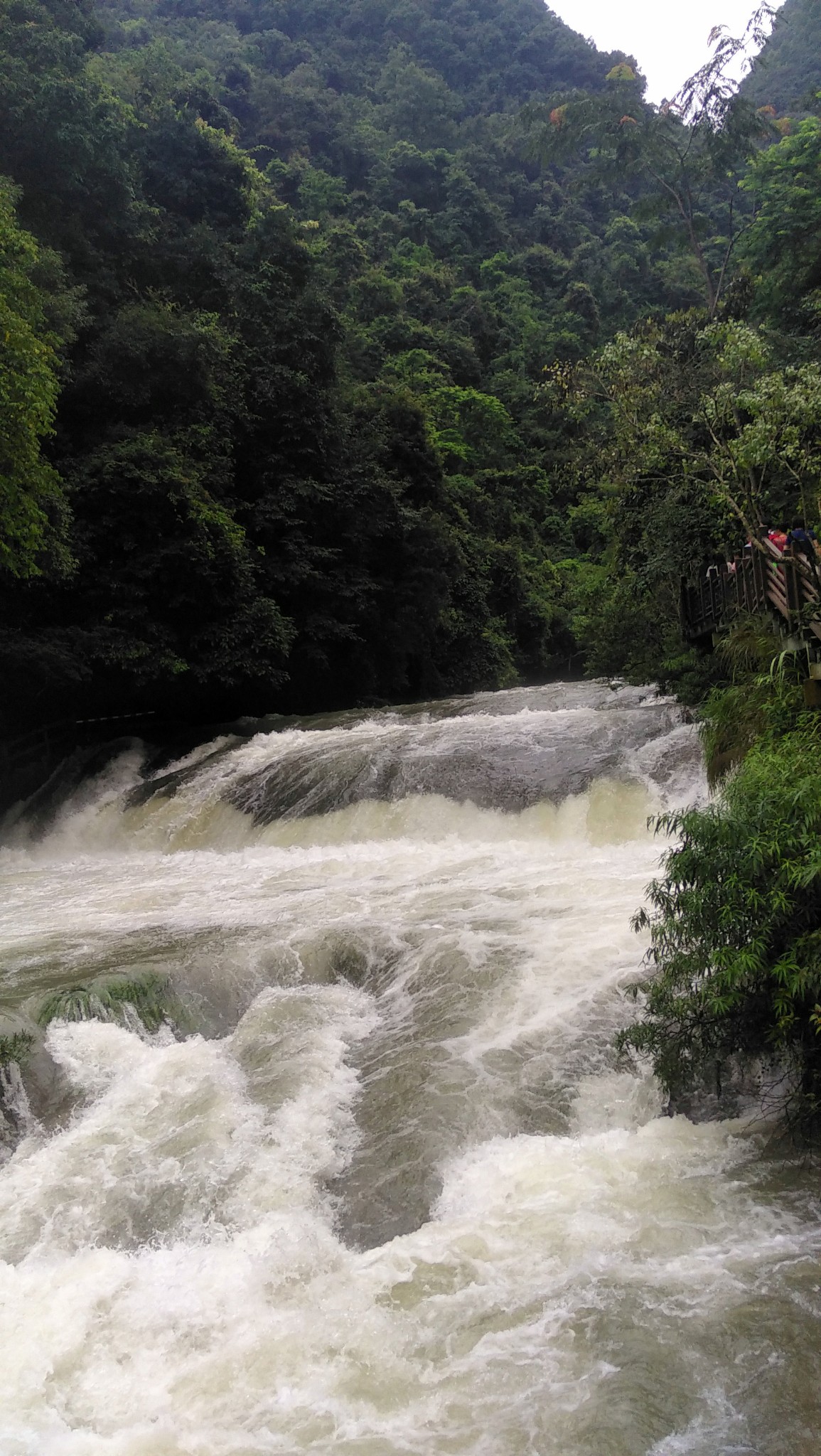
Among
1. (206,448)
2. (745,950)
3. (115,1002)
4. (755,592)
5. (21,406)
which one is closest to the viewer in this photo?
(745,950)

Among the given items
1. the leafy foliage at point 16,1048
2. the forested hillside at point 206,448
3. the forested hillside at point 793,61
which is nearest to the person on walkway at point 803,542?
the forested hillside at point 206,448

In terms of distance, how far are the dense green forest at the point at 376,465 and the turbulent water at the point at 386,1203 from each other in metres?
0.82

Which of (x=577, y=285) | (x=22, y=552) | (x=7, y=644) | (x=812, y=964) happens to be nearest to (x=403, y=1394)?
(x=812, y=964)

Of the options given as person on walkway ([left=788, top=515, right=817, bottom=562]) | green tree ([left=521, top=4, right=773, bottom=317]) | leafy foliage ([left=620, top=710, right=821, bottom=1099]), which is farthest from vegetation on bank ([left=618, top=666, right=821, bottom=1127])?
green tree ([left=521, top=4, right=773, bottom=317])

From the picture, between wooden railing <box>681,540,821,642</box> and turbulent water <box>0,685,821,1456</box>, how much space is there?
2.59m

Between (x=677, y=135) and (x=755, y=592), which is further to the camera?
(x=677, y=135)

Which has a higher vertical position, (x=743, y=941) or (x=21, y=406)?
(x=21, y=406)

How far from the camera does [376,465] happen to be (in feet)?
72.5

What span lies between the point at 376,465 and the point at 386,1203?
1895 cm

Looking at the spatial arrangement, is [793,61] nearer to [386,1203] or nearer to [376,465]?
[376,465]

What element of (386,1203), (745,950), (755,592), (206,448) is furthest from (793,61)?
(386,1203)

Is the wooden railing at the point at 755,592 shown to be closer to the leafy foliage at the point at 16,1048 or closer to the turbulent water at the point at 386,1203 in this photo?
the turbulent water at the point at 386,1203

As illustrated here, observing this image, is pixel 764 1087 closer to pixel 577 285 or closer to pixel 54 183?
pixel 54 183

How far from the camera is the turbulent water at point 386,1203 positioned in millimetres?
3578
